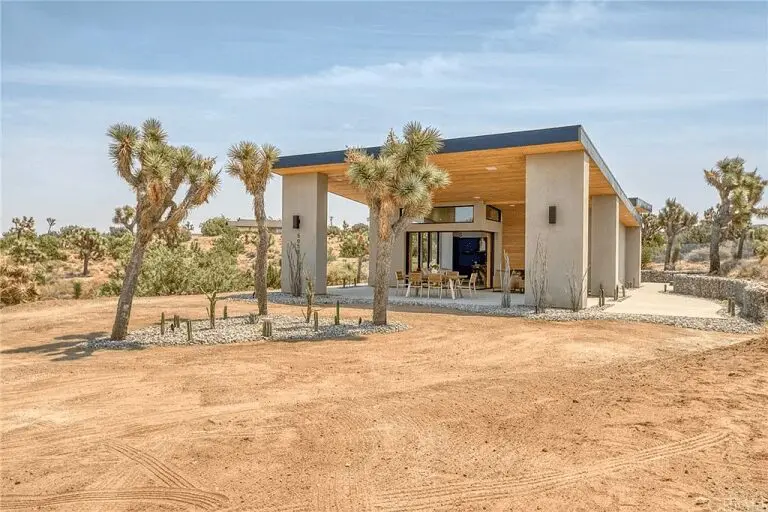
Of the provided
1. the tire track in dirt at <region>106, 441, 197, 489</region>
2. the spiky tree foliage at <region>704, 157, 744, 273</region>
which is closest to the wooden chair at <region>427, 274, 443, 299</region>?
the tire track in dirt at <region>106, 441, 197, 489</region>

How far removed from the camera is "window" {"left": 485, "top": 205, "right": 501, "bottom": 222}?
1817 centimetres

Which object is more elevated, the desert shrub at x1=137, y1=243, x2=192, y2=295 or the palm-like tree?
the palm-like tree

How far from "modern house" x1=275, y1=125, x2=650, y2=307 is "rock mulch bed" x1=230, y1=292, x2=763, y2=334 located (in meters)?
0.76

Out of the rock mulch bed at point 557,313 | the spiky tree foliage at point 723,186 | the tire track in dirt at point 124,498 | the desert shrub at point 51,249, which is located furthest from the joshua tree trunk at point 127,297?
the spiky tree foliage at point 723,186

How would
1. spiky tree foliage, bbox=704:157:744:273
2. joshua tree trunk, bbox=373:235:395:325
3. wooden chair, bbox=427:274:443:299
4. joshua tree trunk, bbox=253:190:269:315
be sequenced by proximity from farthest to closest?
spiky tree foliage, bbox=704:157:744:273 < wooden chair, bbox=427:274:443:299 < joshua tree trunk, bbox=253:190:269:315 < joshua tree trunk, bbox=373:235:395:325

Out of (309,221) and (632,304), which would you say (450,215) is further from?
(632,304)

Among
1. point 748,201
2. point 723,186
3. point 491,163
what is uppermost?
point 723,186

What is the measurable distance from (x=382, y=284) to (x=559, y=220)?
494cm

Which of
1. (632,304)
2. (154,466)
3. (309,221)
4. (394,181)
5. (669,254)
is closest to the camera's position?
(154,466)

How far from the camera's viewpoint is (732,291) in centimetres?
1362

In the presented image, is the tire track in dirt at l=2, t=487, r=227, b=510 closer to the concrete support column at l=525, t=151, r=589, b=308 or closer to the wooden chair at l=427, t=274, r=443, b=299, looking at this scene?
the concrete support column at l=525, t=151, r=589, b=308

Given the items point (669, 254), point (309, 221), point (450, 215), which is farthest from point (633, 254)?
point (309, 221)

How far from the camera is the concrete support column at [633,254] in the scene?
22719mm

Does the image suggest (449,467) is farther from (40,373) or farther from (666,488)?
(40,373)
